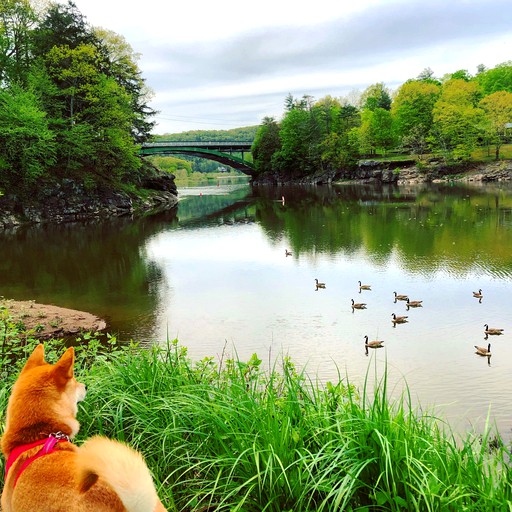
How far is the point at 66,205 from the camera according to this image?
42.1 meters

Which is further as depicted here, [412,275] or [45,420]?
[412,275]

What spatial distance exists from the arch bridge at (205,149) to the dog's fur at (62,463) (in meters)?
67.8

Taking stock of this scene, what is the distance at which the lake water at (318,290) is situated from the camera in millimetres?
10836

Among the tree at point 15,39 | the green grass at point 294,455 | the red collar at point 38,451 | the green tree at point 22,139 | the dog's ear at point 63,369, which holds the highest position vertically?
the tree at point 15,39

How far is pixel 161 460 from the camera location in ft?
13.7

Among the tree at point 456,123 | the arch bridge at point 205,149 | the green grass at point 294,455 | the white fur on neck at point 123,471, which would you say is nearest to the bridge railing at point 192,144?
the arch bridge at point 205,149

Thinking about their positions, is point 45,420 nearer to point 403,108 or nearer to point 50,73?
point 50,73

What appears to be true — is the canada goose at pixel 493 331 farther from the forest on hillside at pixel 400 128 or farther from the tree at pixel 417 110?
the tree at pixel 417 110

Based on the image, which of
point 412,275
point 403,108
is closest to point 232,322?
point 412,275

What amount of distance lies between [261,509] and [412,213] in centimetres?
3501

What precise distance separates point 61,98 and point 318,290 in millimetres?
35340

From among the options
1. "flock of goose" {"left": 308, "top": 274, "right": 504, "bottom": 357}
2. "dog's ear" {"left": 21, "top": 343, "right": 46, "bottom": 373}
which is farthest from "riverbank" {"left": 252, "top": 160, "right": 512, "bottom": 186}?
"dog's ear" {"left": 21, "top": 343, "right": 46, "bottom": 373}

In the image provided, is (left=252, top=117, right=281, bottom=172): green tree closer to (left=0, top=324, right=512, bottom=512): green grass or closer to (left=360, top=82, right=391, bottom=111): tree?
(left=360, top=82, right=391, bottom=111): tree

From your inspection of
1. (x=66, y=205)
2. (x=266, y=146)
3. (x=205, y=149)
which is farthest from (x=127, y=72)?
(x=266, y=146)
